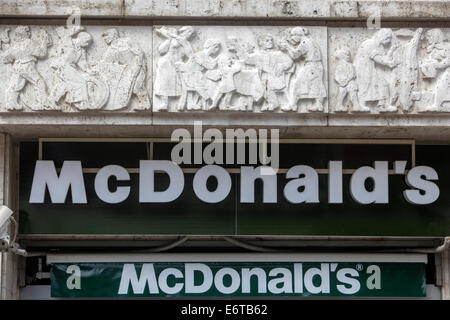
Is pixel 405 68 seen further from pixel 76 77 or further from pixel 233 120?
pixel 76 77

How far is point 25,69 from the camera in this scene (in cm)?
1069

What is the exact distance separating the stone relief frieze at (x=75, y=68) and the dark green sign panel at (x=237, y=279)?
242cm

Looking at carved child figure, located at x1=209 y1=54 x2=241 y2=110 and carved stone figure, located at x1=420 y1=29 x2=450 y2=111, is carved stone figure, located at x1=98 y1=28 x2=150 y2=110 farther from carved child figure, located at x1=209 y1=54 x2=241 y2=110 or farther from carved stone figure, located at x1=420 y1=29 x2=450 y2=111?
carved stone figure, located at x1=420 y1=29 x2=450 y2=111

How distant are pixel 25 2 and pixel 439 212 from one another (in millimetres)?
6123

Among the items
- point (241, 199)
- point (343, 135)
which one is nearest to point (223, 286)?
point (241, 199)

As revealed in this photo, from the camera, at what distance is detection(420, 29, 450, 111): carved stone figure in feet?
35.4

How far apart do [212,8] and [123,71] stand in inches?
53.9

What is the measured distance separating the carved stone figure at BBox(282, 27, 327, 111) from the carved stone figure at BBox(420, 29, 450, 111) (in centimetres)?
135

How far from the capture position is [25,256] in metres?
11.8

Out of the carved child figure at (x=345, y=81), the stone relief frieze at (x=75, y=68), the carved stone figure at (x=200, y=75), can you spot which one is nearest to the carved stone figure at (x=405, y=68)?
the carved child figure at (x=345, y=81)

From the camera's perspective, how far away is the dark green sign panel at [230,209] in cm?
1147

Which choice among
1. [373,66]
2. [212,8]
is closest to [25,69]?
[212,8]
